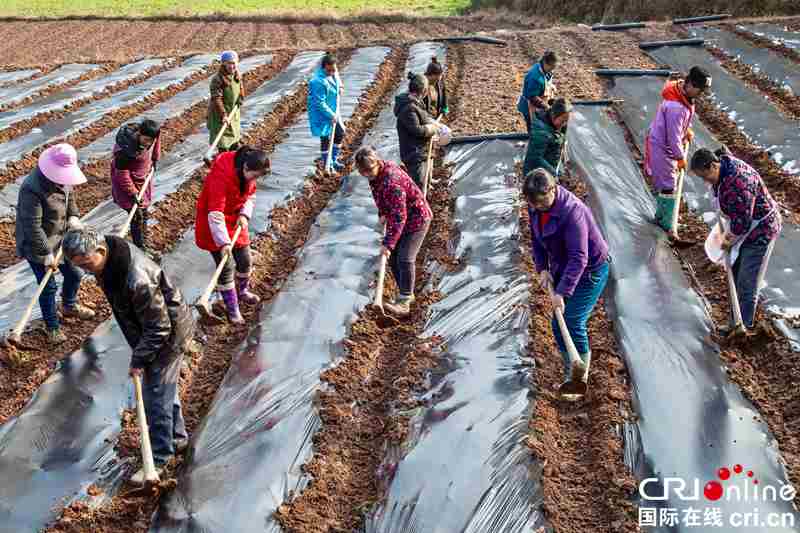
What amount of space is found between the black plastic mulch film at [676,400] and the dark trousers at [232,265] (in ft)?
10.4

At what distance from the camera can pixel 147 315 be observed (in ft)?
13.0

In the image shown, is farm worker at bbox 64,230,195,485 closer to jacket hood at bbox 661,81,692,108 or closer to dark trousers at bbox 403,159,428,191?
dark trousers at bbox 403,159,428,191

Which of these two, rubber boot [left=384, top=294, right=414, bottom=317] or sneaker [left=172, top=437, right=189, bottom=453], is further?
rubber boot [left=384, top=294, right=414, bottom=317]

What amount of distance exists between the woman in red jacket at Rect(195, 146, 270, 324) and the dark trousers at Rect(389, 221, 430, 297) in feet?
4.20

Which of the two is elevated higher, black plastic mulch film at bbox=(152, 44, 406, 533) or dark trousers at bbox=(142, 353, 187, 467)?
dark trousers at bbox=(142, 353, 187, 467)

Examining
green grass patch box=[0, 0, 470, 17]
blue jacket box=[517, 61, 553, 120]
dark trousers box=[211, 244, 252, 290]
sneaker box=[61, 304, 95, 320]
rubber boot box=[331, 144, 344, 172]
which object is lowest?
green grass patch box=[0, 0, 470, 17]

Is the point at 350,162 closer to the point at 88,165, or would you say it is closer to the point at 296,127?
the point at 296,127

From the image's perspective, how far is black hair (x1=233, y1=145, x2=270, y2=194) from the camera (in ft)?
17.0

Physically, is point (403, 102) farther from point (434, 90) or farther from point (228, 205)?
point (228, 205)

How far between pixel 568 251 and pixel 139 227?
4.47m

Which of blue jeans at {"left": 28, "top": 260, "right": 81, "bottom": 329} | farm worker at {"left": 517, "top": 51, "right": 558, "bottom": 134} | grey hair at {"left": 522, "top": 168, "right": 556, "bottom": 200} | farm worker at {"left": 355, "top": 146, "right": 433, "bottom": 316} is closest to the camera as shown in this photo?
grey hair at {"left": 522, "top": 168, "right": 556, "bottom": 200}

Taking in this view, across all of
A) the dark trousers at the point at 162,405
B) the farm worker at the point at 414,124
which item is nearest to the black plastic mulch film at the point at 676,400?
the farm worker at the point at 414,124

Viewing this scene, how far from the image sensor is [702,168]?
4895 mm

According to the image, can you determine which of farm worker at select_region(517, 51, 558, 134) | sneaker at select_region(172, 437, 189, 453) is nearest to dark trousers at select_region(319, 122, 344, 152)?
farm worker at select_region(517, 51, 558, 134)
